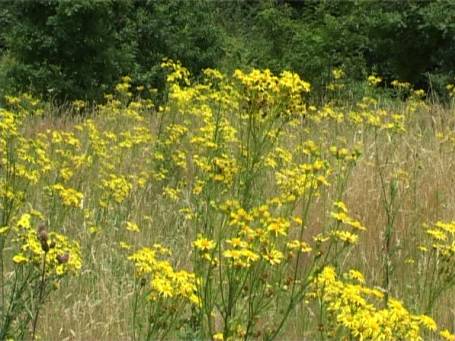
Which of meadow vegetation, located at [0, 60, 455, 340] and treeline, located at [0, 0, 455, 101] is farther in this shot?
treeline, located at [0, 0, 455, 101]

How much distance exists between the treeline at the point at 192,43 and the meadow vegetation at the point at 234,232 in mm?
2994

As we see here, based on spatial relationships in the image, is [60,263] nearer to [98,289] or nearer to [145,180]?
[98,289]

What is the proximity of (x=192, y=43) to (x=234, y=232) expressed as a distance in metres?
7.47

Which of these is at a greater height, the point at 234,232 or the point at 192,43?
the point at 192,43

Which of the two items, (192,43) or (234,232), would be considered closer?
(234,232)

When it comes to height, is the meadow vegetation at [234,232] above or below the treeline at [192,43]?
below

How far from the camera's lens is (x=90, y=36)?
29.3ft

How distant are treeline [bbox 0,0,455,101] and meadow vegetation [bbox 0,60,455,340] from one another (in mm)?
2994

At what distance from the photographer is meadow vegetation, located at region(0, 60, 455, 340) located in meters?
2.37

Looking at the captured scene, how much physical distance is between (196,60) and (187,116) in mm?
4017

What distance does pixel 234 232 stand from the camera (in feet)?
8.70

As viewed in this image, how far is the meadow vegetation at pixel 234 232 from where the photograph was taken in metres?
2.37

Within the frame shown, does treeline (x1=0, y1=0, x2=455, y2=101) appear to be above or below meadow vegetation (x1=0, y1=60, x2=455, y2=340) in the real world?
above

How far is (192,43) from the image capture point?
9.88 m
